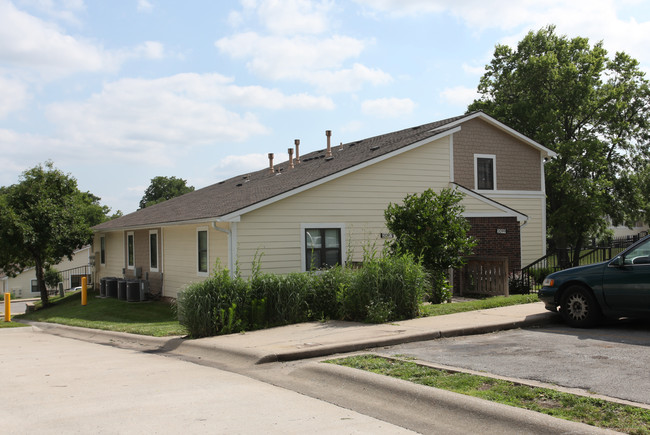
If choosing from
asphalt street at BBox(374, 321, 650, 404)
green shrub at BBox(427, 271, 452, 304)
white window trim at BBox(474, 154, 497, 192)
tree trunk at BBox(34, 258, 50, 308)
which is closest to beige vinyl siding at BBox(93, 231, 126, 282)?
tree trunk at BBox(34, 258, 50, 308)

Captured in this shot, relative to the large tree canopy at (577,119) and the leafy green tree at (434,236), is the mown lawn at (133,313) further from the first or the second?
the large tree canopy at (577,119)

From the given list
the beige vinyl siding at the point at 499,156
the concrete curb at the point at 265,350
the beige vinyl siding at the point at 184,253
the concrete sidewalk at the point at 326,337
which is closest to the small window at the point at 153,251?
the beige vinyl siding at the point at 184,253

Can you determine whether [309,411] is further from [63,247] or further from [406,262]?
[63,247]

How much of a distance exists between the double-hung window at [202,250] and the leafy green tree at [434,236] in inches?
226

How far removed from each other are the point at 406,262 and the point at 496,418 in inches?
275

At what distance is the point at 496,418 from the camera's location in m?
5.40

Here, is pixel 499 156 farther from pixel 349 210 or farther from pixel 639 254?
pixel 639 254

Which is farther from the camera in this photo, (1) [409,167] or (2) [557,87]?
(2) [557,87]

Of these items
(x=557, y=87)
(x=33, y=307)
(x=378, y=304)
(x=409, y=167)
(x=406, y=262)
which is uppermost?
(x=557, y=87)

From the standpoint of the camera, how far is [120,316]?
60.5ft

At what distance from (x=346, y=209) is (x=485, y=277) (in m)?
4.36

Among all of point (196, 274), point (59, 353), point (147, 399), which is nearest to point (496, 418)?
point (147, 399)

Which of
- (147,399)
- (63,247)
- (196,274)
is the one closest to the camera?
(147,399)

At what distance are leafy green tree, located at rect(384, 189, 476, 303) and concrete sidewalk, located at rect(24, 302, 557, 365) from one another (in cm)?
223
